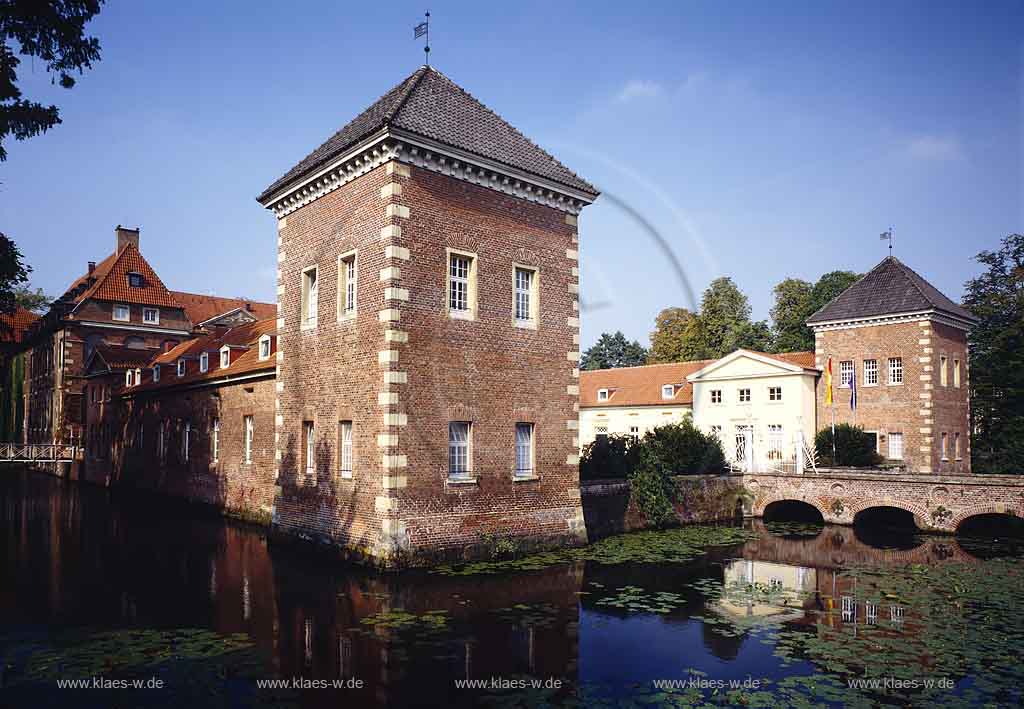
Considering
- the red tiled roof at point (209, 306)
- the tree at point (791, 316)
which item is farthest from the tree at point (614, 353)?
the red tiled roof at point (209, 306)

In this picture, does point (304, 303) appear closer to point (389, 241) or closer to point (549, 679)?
point (389, 241)

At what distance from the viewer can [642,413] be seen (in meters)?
41.7

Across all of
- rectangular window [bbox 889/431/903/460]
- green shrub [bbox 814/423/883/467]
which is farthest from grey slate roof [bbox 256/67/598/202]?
rectangular window [bbox 889/431/903/460]

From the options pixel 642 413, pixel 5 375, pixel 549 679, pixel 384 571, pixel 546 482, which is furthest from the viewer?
pixel 5 375

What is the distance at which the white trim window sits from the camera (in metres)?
33.9

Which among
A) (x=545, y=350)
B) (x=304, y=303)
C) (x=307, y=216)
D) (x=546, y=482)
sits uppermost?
(x=307, y=216)

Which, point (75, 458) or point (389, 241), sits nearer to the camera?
point (389, 241)

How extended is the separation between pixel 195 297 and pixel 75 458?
61.9ft

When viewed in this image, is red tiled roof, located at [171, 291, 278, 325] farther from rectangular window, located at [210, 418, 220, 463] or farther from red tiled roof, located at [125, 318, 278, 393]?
rectangular window, located at [210, 418, 220, 463]

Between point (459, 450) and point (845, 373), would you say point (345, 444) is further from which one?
point (845, 373)

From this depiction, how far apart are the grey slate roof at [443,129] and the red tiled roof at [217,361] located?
671 cm

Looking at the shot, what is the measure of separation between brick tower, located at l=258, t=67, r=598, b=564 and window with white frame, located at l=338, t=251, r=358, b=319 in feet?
0.13

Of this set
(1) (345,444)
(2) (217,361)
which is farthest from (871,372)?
(2) (217,361)

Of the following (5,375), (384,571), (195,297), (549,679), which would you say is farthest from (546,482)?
(5,375)
